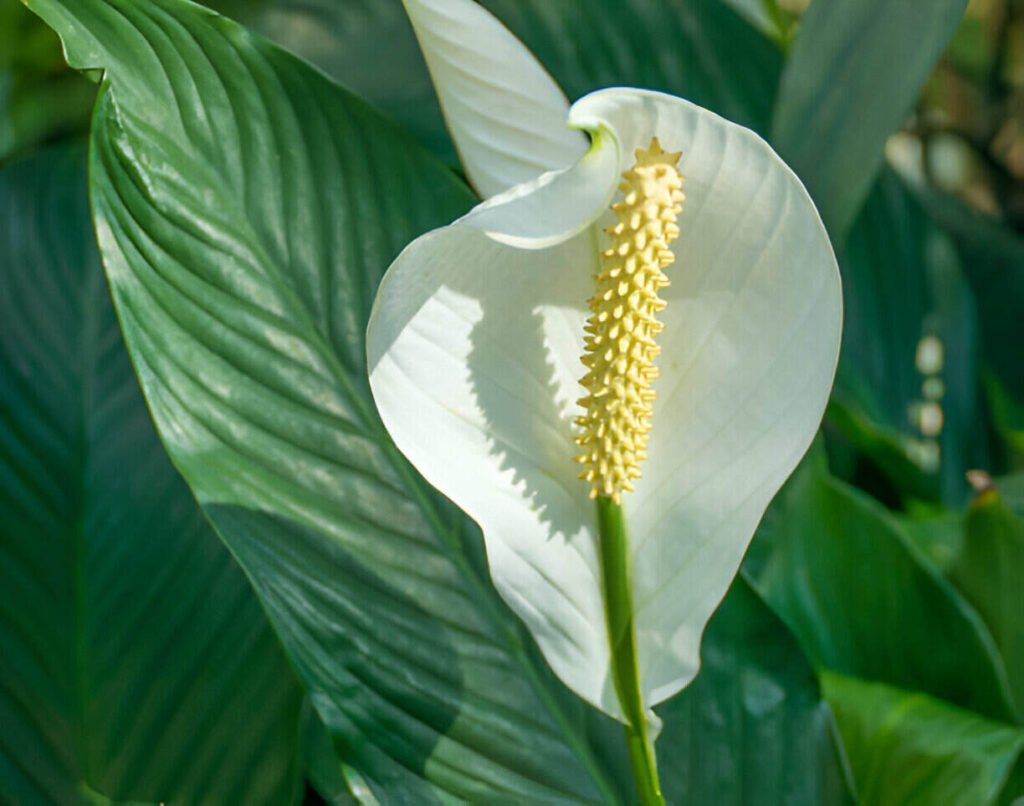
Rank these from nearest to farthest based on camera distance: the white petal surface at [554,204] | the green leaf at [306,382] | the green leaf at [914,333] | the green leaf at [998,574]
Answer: the white petal surface at [554,204] → the green leaf at [306,382] → the green leaf at [998,574] → the green leaf at [914,333]

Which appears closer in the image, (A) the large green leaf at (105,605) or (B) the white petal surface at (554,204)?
(B) the white petal surface at (554,204)

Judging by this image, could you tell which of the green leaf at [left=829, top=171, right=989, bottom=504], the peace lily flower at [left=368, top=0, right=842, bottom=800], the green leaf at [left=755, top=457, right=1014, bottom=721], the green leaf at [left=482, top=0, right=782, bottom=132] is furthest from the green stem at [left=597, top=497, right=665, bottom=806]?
the green leaf at [left=829, top=171, right=989, bottom=504]

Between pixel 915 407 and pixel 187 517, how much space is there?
20.7 inches

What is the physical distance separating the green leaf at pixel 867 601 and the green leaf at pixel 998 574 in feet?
0.05

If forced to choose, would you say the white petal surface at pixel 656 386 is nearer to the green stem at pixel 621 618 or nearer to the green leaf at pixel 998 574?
the green stem at pixel 621 618

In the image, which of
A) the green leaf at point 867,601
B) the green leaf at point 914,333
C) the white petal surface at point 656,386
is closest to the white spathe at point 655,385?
the white petal surface at point 656,386

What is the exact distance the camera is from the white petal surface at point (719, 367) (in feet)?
0.85

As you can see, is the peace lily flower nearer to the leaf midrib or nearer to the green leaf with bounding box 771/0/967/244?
the leaf midrib

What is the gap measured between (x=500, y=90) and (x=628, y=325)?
3.9 inches

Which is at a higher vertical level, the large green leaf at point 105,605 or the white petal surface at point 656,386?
the white petal surface at point 656,386

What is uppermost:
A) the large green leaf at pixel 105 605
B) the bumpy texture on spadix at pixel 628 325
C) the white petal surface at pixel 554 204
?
the white petal surface at pixel 554 204

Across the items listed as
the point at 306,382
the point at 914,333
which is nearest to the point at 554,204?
the point at 306,382

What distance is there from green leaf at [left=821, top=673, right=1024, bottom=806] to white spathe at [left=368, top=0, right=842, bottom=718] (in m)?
0.18

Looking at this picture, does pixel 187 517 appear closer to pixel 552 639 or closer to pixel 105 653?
pixel 105 653
